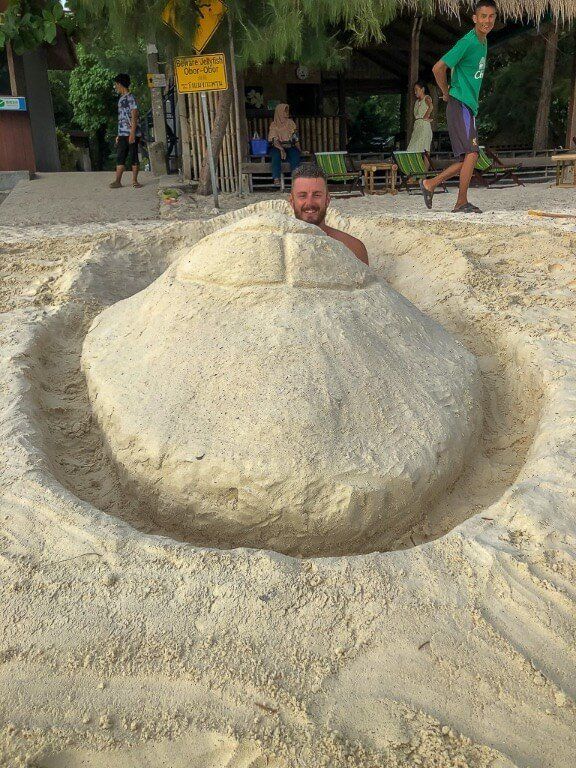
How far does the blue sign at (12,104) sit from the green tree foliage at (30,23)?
1959 millimetres

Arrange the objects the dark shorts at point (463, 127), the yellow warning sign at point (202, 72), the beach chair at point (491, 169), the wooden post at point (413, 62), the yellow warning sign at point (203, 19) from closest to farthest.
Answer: the dark shorts at point (463, 127) → the yellow warning sign at point (202, 72) → the yellow warning sign at point (203, 19) → the beach chair at point (491, 169) → the wooden post at point (413, 62)

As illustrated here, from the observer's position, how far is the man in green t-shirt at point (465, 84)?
15.7ft

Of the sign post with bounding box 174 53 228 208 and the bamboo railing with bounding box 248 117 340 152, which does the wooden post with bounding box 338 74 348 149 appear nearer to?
the bamboo railing with bounding box 248 117 340 152

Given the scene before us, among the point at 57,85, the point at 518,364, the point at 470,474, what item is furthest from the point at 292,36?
the point at 57,85

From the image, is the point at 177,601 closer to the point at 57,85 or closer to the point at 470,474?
the point at 470,474

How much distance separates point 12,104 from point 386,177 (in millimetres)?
6136

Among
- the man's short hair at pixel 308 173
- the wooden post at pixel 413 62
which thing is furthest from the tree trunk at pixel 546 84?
the man's short hair at pixel 308 173

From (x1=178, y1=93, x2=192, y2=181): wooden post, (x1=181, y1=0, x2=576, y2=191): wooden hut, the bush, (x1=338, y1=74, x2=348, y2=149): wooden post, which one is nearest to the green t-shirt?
(x1=181, y1=0, x2=576, y2=191): wooden hut

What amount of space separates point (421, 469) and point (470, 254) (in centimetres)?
210

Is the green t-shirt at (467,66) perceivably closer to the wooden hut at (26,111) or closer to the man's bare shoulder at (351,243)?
the man's bare shoulder at (351,243)

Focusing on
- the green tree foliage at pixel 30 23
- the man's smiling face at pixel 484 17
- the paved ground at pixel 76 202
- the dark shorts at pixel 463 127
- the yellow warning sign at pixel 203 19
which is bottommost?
the paved ground at pixel 76 202

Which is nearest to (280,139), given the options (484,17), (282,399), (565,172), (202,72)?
(202,72)

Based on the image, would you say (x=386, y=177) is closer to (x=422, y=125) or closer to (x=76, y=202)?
(x=422, y=125)

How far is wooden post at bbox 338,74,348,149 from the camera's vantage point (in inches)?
419
